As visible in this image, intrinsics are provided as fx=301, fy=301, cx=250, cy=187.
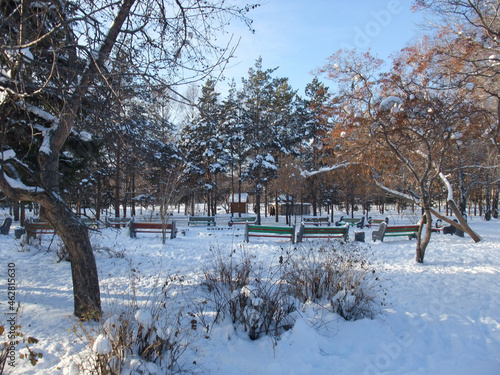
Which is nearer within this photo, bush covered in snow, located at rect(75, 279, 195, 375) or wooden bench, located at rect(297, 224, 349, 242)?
bush covered in snow, located at rect(75, 279, 195, 375)

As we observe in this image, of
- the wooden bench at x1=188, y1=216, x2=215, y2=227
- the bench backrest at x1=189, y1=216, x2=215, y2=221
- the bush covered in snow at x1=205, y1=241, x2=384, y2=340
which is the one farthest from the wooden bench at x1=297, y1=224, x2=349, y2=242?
the wooden bench at x1=188, y1=216, x2=215, y2=227

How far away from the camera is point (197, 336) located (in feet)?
12.1

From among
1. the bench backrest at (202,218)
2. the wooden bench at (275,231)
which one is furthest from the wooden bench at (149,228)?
the bench backrest at (202,218)

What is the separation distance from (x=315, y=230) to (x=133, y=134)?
Result: 24.2 feet

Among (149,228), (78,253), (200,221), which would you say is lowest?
(200,221)

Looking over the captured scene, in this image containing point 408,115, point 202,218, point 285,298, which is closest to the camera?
point 285,298

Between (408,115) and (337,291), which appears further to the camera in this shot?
(408,115)

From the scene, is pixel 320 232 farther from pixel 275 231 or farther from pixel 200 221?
pixel 200 221

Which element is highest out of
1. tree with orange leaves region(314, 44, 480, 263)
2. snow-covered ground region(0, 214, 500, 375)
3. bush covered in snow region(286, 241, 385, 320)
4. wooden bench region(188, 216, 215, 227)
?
tree with orange leaves region(314, 44, 480, 263)

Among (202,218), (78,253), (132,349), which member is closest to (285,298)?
(132,349)

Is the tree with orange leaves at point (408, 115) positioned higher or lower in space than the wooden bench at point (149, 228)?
higher

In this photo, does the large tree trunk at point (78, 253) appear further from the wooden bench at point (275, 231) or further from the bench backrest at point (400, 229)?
the bench backrest at point (400, 229)

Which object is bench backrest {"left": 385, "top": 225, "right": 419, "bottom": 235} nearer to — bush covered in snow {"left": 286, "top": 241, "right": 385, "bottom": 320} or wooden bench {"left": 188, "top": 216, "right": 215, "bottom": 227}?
bush covered in snow {"left": 286, "top": 241, "right": 385, "bottom": 320}

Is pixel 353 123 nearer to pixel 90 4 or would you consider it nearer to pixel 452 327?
pixel 452 327
